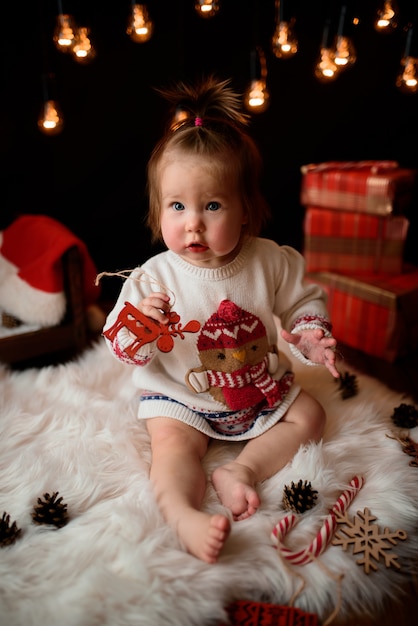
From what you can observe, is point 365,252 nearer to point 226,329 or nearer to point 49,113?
point 226,329

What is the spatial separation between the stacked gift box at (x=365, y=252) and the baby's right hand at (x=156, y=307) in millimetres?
776

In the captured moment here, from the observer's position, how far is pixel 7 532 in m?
0.77

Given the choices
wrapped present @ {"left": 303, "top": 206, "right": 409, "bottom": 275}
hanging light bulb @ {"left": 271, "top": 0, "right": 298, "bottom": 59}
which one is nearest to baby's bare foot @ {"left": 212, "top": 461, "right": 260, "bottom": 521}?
wrapped present @ {"left": 303, "top": 206, "right": 409, "bottom": 275}

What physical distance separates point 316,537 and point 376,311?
0.81m

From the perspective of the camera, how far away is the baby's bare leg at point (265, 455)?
83 cm

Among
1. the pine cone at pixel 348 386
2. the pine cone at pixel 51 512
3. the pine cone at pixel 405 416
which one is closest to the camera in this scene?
the pine cone at pixel 51 512

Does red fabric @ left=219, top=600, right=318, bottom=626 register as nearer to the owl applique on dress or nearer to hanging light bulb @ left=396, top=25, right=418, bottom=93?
the owl applique on dress

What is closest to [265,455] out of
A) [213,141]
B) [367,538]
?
[367,538]

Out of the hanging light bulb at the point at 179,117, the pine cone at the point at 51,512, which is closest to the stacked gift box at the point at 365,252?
the hanging light bulb at the point at 179,117

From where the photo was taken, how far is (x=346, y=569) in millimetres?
752

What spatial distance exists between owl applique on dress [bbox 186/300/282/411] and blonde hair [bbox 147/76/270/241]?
0.18 m

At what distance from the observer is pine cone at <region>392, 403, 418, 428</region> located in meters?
1.05

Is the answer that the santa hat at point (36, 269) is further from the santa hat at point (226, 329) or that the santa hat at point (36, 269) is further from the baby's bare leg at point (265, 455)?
the baby's bare leg at point (265, 455)

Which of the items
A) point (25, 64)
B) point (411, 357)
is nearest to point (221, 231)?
point (411, 357)
